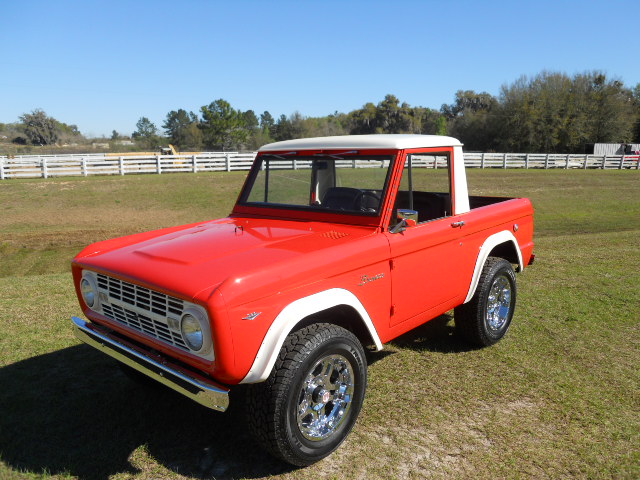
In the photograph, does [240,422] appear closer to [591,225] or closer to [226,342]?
[226,342]

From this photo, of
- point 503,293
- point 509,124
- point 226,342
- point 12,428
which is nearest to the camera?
point 226,342

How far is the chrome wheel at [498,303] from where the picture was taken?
4539 mm

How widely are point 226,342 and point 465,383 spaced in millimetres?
2273

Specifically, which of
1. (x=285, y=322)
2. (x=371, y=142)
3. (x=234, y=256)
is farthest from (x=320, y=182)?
(x=285, y=322)

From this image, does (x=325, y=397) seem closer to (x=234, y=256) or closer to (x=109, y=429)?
(x=234, y=256)

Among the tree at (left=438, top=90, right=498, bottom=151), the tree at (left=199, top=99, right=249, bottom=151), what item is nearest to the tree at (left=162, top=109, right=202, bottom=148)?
the tree at (left=199, top=99, right=249, bottom=151)

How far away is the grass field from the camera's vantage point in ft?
9.57

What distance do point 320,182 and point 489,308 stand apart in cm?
200

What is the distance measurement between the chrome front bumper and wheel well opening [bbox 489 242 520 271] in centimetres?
336

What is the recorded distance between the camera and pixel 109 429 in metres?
3.30

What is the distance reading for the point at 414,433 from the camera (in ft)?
10.6

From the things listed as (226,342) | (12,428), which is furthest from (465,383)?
(12,428)

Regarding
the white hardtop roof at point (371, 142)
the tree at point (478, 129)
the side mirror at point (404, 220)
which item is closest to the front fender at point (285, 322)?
the side mirror at point (404, 220)

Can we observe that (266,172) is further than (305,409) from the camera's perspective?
Yes
